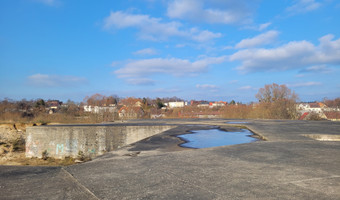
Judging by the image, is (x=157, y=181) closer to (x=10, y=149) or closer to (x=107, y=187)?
(x=107, y=187)

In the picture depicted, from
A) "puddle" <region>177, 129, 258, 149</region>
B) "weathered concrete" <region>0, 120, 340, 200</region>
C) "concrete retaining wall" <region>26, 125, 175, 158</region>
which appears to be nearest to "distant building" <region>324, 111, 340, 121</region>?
"concrete retaining wall" <region>26, 125, 175, 158</region>

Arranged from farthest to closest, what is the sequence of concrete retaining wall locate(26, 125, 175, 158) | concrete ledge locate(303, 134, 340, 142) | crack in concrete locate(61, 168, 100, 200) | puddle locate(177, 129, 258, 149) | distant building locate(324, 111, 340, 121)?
1. distant building locate(324, 111, 340, 121)
2. concrete retaining wall locate(26, 125, 175, 158)
3. concrete ledge locate(303, 134, 340, 142)
4. puddle locate(177, 129, 258, 149)
5. crack in concrete locate(61, 168, 100, 200)

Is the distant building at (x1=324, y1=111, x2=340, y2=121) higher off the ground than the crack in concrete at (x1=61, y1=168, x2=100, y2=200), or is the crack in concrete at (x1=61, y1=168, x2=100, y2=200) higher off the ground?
the distant building at (x1=324, y1=111, x2=340, y2=121)

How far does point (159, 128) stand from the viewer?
1228 cm

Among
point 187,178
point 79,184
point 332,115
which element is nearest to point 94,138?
point 79,184

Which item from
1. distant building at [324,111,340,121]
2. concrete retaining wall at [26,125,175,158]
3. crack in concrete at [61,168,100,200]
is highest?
distant building at [324,111,340,121]

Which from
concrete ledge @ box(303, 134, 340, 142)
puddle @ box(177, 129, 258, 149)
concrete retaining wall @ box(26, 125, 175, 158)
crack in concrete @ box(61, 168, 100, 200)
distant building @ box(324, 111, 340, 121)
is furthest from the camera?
distant building @ box(324, 111, 340, 121)

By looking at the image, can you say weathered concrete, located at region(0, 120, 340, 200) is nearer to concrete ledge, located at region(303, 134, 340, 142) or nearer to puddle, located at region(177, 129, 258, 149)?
puddle, located at region(177, 129, 258, 149)

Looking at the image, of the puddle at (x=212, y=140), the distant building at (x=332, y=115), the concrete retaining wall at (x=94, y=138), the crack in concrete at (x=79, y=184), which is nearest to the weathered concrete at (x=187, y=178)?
the crack in concrete at (x=79, y=184)

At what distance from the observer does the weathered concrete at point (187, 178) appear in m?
2.75

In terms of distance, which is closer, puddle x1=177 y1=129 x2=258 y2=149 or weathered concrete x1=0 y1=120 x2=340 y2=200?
weathered concrete x1=0 y1=120 x2=340 y2=200

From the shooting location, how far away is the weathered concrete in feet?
Answer: 9.02

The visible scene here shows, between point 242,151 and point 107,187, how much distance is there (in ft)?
11.2

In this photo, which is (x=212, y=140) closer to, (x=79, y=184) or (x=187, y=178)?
(x=187, y=178)
